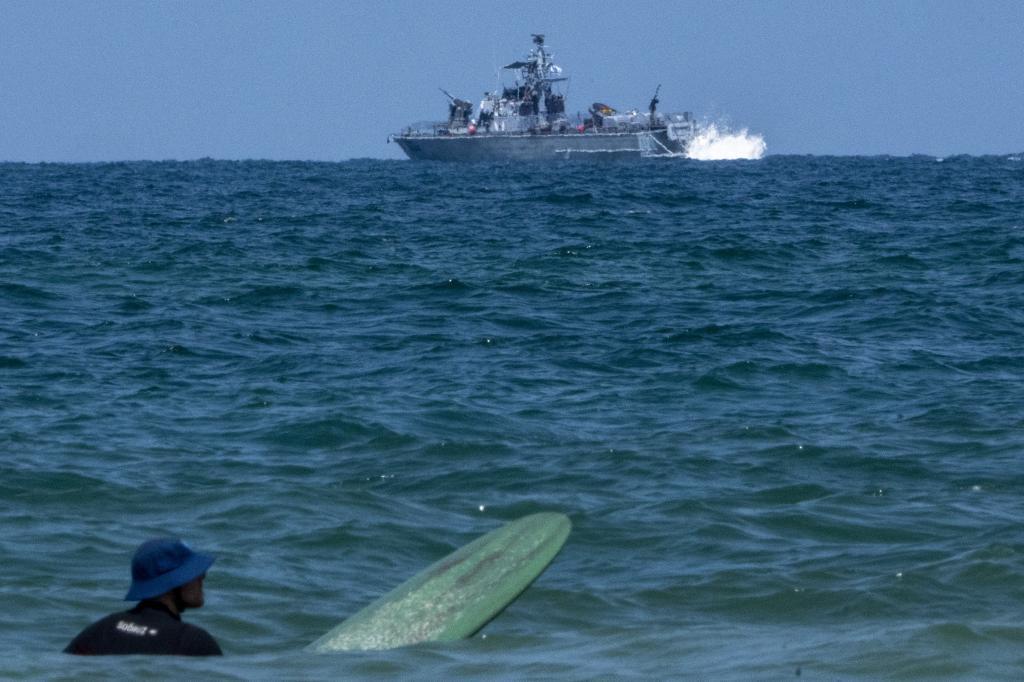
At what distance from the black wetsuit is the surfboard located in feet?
2.84

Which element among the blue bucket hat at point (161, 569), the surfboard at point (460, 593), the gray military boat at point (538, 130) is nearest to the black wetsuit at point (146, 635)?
the blue bucket hat at point (161, 569)

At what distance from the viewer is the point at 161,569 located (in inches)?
218

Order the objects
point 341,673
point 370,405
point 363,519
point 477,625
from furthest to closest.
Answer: point 370,405, point 363,519, point 477,625, point 341,673

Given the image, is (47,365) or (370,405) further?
(47,365)

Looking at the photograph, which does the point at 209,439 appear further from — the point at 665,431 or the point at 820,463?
the point at 820,463

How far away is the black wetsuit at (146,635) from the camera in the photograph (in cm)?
559

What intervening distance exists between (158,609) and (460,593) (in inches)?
60.5

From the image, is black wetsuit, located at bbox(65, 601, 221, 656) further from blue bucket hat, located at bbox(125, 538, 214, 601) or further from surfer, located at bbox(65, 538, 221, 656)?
blue bucket hat, located at bbox(125, 538, 214, 601)

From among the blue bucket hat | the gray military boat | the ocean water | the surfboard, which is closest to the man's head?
the blue bucket hat

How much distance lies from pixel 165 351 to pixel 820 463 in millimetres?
7683

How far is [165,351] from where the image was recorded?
608 inches

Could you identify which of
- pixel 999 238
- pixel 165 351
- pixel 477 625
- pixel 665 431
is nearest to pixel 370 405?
pixel 665 431

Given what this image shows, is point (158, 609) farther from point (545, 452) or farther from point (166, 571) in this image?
point (545, 452)

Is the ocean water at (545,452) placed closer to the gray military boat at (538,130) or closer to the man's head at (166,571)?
the man's head at (166,571)
